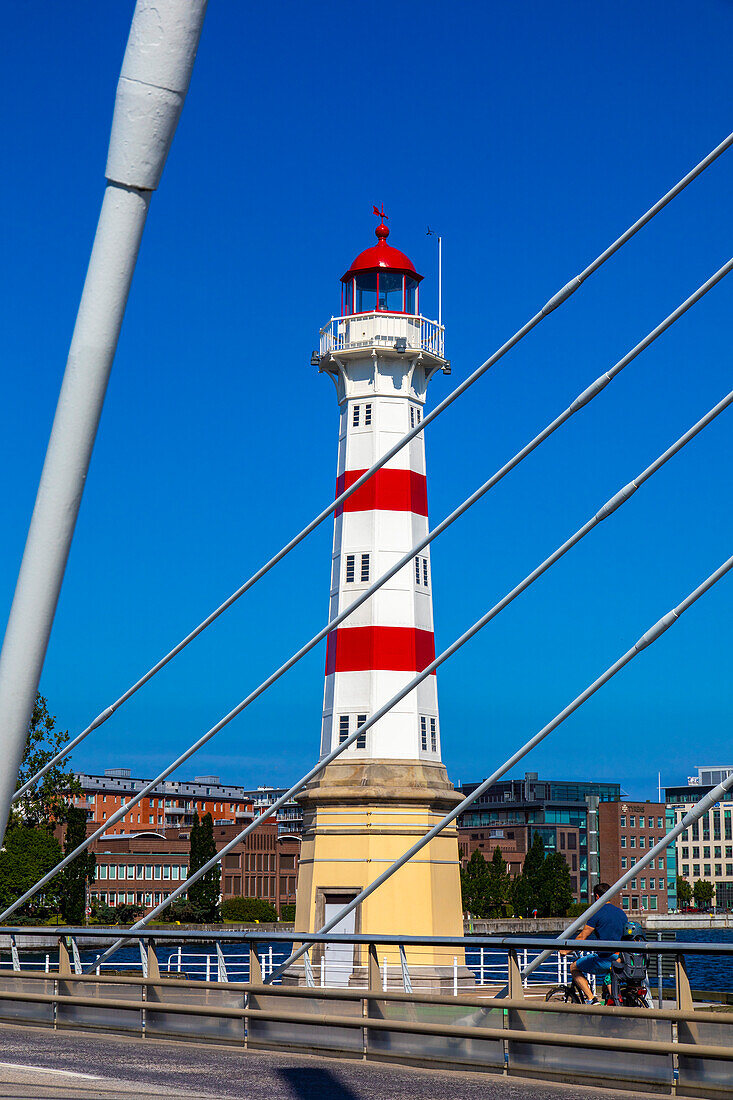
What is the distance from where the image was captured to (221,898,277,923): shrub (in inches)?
3782

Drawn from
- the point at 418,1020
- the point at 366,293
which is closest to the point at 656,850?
the point at 418,1020

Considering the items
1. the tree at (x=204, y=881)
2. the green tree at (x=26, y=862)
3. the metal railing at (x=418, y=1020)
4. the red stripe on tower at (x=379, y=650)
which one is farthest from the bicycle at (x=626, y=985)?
the tree at (x=204, y=881)

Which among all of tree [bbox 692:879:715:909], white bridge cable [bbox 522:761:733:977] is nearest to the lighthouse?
white bridge cable [bbox 522:761:733:977]

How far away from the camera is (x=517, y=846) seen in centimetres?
13312

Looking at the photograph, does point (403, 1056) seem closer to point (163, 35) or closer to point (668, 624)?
point (668, 624)

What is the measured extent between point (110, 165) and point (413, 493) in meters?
32.2

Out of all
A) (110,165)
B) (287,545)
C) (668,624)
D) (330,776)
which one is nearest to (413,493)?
(330,776)

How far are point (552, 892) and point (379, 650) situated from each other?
79.5 metres

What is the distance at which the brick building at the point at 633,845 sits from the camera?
398 feet

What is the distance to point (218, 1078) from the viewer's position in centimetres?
983

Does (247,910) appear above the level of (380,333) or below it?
below

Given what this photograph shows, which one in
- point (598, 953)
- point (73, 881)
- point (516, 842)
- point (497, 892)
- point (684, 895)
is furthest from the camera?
point (684, 895)

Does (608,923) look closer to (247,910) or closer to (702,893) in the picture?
(247,910)

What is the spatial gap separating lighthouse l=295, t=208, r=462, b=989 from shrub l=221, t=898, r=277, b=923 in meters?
63.8
